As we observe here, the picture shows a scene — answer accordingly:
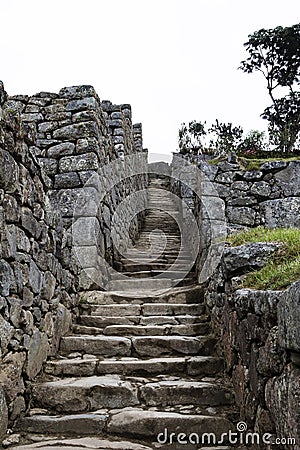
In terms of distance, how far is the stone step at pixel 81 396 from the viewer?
3.10 m

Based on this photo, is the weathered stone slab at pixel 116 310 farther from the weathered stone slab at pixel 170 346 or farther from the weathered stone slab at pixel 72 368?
the weathered stone slab at pixel 72 368

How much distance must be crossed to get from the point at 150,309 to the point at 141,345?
0.79 metres

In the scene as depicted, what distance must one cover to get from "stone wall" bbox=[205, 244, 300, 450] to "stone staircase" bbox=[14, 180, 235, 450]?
23cm

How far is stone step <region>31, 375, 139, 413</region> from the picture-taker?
3102 mm

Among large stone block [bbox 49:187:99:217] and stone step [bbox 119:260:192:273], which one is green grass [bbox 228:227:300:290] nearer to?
large stone block [bbox 49:187:99:217]

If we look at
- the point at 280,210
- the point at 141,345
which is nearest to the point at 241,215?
the point at 280,210

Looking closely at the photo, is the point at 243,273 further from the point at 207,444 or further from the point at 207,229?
the point at 207,229

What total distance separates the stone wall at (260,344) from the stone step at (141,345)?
198 mm

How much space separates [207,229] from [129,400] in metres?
2.64

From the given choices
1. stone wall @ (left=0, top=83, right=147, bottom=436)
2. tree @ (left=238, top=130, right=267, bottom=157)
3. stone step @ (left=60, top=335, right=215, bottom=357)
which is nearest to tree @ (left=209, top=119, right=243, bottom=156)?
tree @ (left=238, top=130, right=267, bottom=157)

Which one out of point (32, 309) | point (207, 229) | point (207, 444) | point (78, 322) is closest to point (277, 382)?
point (207, 444)

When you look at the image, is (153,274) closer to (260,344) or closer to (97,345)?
(97,345)

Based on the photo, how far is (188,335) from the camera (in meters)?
4.11

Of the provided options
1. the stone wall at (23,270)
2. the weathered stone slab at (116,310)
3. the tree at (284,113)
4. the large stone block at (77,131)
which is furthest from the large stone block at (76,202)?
the tree at (284,113)
